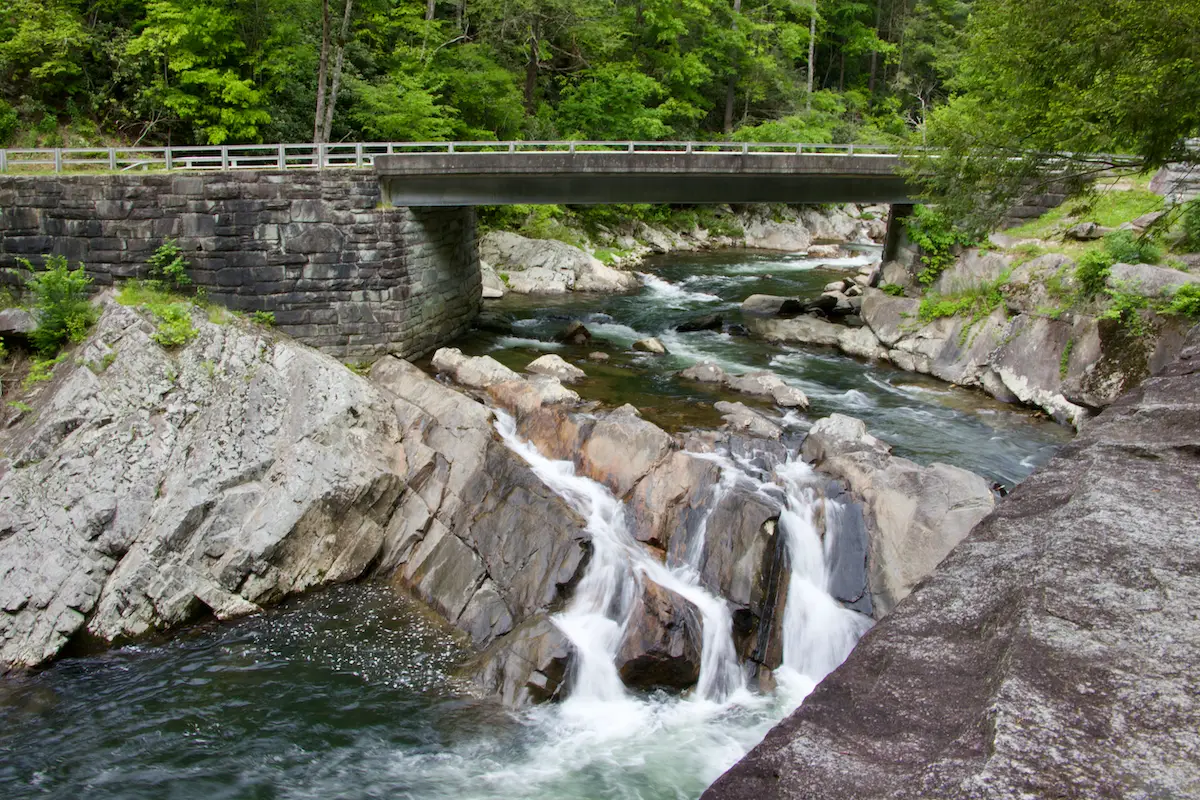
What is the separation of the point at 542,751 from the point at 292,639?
4525 millimetres

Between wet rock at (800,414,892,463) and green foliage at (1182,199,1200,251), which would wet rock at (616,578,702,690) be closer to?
wet rock at (800,414,892,463)

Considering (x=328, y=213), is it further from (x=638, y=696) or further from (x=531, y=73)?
(x=531, y=73)

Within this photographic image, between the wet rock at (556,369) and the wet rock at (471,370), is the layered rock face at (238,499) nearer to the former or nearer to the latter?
the wet rock at (471,370)

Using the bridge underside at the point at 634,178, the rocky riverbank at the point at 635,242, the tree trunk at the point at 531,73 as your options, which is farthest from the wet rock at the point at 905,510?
the tree trunk at the point at 531,73

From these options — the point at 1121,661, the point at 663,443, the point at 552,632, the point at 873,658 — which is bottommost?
the point at 552,632

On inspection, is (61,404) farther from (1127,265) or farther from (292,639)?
(1127,265)

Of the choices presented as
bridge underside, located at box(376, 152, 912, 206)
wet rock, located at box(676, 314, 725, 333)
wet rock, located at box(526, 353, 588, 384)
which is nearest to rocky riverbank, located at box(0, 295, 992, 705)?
wet rock, located at box(526, 353, 588, 384)

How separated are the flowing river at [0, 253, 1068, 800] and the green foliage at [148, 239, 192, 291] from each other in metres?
8.59

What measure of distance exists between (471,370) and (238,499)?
21.9 ft

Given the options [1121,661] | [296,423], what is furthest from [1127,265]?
[1121,661]

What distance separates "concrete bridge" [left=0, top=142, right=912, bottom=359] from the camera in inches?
755

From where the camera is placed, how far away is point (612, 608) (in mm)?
13242

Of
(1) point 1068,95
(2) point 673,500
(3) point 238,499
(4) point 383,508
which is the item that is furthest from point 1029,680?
(1) point 1068,95

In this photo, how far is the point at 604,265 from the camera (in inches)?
1374
